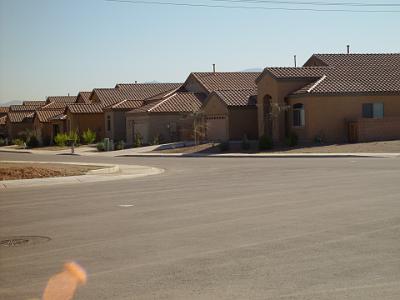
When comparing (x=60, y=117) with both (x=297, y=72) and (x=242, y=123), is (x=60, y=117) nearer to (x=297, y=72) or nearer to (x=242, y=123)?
(x=242, y=123)

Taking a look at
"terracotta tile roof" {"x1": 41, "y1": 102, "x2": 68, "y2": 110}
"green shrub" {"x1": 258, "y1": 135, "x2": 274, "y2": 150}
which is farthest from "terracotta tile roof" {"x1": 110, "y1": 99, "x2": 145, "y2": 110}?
"green shrub" {"x1": 258, "y1": 135, "x2": 274, "y2": 150}

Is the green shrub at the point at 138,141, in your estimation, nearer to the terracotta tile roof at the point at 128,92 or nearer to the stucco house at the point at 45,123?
the terracotta tile roof at the point at 128,92

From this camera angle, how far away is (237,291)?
7.69 metres

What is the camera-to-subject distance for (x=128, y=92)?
77250mm

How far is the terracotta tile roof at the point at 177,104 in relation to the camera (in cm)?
6069

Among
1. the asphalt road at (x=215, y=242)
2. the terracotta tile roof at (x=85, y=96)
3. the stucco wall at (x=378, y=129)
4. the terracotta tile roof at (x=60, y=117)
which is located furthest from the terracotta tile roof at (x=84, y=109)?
the asphalt road at (x=215, y=242)

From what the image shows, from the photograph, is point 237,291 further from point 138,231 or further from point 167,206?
point 167,206

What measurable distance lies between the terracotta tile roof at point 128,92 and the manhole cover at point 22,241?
61118 millimetres

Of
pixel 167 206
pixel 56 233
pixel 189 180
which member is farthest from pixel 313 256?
pixel 189 180

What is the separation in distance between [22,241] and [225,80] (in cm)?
5623

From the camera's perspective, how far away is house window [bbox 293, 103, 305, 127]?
48.1 meters

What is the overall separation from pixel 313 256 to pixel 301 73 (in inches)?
1612

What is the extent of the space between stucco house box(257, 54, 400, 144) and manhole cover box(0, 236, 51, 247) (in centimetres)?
3627

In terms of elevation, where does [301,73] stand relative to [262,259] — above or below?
above
